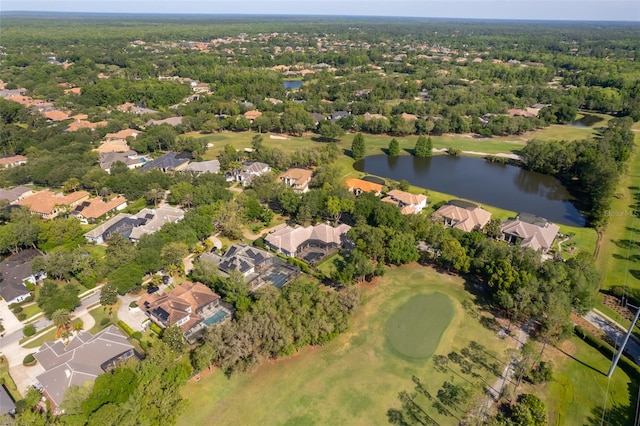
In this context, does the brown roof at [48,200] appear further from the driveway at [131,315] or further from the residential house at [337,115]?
the residential house at [337,115]

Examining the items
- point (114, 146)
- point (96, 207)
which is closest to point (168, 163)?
point (114, 146)

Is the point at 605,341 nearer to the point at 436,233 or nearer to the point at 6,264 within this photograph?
the point at 436,233

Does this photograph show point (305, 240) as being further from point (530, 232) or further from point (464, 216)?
point (530, 232)

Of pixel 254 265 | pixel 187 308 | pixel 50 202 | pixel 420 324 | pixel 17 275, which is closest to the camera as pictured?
pixel 187 308

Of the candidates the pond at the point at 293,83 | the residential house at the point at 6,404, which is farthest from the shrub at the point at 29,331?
the pond at the point at 293,83

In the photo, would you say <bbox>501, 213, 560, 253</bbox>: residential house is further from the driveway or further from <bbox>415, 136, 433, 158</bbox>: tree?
the driveway
